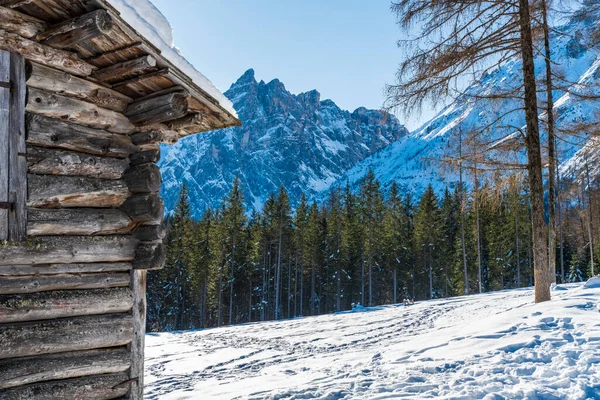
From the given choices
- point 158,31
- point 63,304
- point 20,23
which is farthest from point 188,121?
point 63,304

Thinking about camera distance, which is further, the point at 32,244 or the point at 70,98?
the point at 70,98

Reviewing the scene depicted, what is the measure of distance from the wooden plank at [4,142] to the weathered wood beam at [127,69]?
103 centimetres

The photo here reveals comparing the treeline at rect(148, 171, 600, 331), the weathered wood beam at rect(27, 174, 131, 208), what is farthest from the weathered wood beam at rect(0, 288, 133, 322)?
the treeline at rect(148, 171, 600, 331)

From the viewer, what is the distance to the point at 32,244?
4.55m

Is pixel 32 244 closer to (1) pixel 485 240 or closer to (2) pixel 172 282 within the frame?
(2) pixel 172 282

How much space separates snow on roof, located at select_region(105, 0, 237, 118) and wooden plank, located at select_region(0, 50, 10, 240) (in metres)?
1.34

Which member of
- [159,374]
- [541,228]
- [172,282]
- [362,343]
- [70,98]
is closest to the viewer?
[70,98]

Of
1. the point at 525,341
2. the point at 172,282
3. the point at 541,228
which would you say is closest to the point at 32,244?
the point at 525,341

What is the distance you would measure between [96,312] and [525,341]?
6.58 metres

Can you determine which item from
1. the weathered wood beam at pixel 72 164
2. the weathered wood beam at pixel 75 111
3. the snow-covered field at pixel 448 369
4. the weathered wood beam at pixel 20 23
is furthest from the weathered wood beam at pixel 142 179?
the snow-covered field at pixel 448 369

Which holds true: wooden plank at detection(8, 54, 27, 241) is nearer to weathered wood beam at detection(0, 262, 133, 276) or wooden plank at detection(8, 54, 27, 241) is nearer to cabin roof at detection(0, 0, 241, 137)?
weathered wood beam at detection(0, 262, 133, 276)

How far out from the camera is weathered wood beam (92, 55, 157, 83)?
16.9ft

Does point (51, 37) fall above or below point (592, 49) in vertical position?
below

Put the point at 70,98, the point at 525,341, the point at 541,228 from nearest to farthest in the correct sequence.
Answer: the point at 70,98 < the point at 525,341 < the point at 541,228
